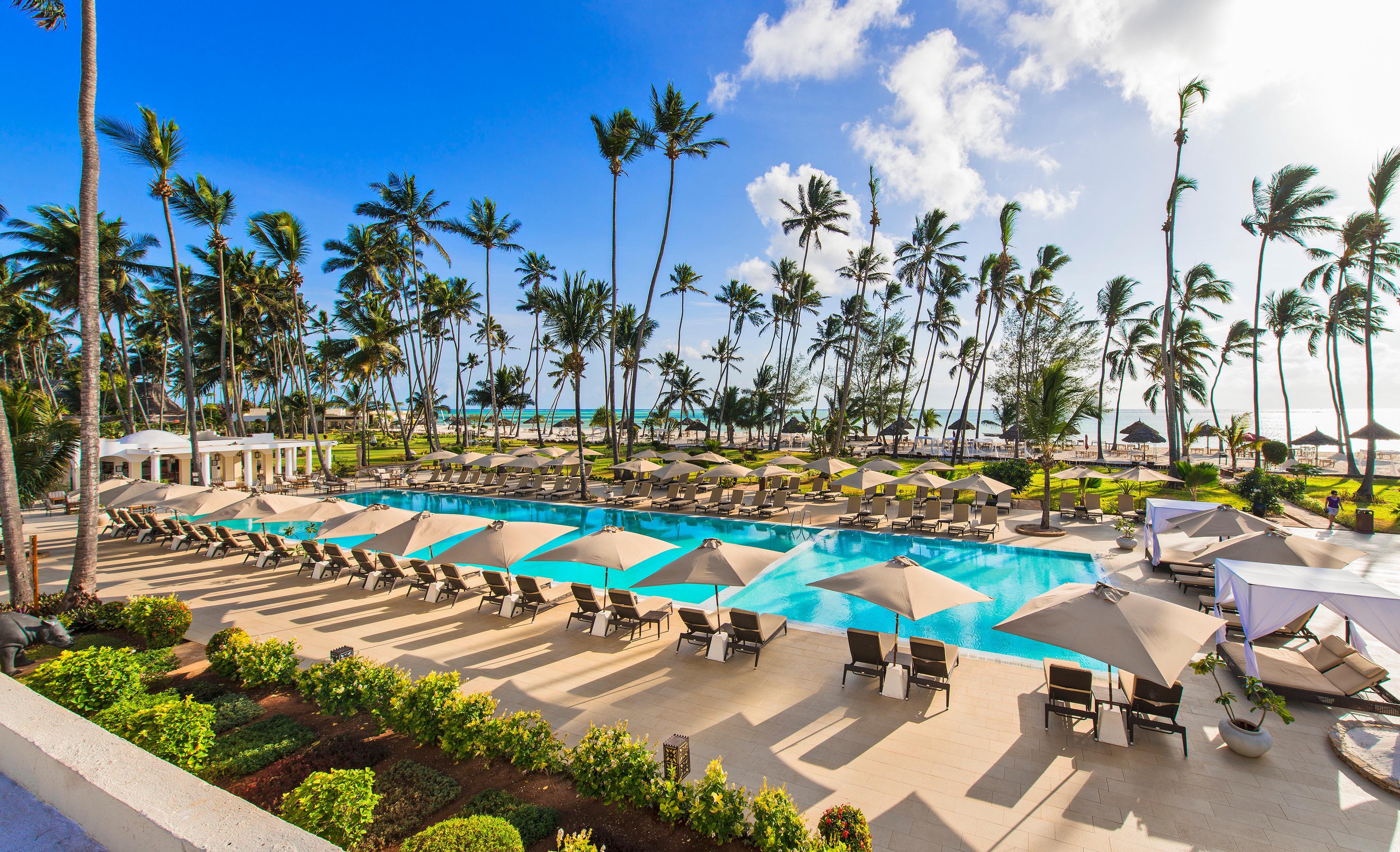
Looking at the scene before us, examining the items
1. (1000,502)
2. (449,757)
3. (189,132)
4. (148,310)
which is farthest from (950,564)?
(148,310)

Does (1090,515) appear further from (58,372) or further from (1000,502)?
(58,372)

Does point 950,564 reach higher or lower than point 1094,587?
lower

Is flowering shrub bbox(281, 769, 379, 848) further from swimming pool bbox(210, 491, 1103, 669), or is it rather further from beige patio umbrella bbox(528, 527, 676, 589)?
swimming pool bbox(210, 491, 1103, 669)

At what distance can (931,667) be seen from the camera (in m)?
7.26

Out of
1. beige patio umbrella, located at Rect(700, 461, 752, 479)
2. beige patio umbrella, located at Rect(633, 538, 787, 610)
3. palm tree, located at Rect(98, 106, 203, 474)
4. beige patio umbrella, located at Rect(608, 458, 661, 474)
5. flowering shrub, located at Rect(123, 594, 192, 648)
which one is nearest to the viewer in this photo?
beige patio umbrella, located at Rect(633, 538, 787, 610)

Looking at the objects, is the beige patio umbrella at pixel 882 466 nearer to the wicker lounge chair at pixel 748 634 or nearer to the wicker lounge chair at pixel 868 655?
the wicker lounge chair at pixel 748 634

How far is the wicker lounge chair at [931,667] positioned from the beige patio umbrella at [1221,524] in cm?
730

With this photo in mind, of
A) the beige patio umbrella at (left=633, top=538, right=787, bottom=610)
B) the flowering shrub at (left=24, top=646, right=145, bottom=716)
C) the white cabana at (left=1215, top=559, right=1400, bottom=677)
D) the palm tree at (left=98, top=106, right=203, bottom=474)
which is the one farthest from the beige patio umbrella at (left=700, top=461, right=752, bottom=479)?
the palm tree at (left=98, top=106, right=203, bottom=474)

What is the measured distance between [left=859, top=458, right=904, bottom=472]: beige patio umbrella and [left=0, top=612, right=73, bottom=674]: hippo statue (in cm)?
1932

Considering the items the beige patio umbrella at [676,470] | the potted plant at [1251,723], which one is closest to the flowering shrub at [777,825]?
the potted plant at [1251,723]

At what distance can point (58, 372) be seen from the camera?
46031 mm

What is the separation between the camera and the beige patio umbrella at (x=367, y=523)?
11.0 meters

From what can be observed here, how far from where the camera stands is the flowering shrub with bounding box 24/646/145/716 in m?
5.92

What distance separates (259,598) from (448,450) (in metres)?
30.5
